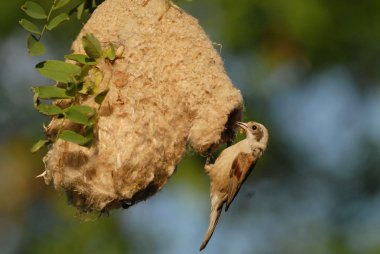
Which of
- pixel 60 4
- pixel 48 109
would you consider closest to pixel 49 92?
pixel 48 109

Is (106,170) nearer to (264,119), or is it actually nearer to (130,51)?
(130,51)

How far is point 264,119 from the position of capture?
7.15 m

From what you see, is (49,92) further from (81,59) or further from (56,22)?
(56,22)

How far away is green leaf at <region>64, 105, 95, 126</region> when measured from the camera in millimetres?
2963

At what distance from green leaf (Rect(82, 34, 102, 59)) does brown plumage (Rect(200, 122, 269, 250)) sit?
97 centimetres

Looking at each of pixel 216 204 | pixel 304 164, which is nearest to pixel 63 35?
pixel 304 164

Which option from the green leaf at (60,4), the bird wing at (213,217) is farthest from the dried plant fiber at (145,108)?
the bird wing at (213,217)

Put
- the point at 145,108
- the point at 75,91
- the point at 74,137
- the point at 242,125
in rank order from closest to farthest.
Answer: the point at 74,137
the point at 75,91
the point at 145,108
the point at 242,125

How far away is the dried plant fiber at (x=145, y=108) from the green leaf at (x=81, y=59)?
0.30ft

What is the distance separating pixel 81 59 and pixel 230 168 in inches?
43.2

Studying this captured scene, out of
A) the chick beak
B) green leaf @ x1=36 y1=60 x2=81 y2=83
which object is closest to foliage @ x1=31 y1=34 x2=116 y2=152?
green leaf @ x1=36 y1=60 x2=81 y2=83

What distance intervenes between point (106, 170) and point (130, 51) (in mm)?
478

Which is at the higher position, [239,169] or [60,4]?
[60,4]

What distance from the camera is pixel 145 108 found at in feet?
10.5
